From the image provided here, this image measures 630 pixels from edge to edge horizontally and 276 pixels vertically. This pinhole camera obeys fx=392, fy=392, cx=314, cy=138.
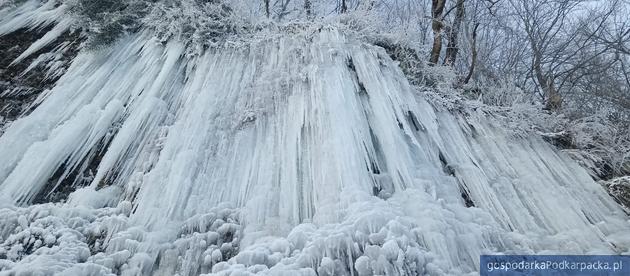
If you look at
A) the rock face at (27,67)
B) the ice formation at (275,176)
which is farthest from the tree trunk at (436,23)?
the rock face at (27,67)

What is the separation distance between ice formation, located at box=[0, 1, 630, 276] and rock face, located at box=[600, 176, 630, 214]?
0.52ft

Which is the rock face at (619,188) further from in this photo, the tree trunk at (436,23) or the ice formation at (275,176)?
the tree trunk at (436,23)

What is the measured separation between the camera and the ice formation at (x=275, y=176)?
3.55 meters

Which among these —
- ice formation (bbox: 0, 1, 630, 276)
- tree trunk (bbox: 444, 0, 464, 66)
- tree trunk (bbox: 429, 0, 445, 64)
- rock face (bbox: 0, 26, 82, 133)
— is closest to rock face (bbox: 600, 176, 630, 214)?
ice formation (bbox: 0, 1, 630, 276)

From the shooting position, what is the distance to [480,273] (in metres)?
3.42

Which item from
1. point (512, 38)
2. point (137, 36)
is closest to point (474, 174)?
point (137, 36)

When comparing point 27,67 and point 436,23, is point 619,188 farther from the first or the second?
point 27,67

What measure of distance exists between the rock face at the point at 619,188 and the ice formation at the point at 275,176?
159 millimetres

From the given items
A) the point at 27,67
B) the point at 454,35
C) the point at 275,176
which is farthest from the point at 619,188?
the point at 27,67

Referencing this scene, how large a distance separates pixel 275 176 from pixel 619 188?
394 cm

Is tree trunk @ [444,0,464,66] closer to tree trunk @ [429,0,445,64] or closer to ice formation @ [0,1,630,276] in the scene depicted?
tree trunk @ [429,0,445,64]

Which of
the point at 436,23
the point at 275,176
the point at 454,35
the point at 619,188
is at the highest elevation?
the point at 436,23

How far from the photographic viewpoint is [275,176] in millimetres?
4305

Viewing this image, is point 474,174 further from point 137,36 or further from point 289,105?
point 137,36
